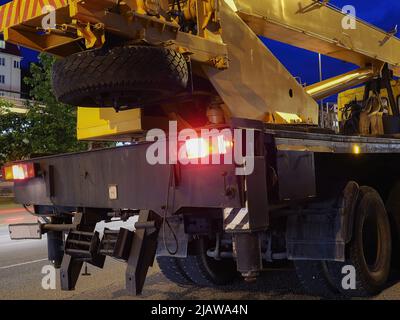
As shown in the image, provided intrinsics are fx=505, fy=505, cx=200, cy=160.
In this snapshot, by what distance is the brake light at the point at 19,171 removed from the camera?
509 cm

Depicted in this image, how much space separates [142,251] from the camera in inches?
158

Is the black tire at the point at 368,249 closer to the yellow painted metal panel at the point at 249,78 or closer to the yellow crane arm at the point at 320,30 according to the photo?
the yellow painted metal panel at the point at 249,78

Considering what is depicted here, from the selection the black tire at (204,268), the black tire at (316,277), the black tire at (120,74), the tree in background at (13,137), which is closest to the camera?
the black tire at (120,74)

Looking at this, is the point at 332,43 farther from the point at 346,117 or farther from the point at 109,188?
the point at 109,188

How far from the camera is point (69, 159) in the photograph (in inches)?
189

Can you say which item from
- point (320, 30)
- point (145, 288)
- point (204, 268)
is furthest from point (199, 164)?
point (320, 30)

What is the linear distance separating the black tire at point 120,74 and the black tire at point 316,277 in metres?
1.93

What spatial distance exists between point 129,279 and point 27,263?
14.9 ft

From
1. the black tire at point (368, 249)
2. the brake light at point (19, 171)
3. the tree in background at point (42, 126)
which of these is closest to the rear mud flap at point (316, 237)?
the black tire at point (368, 249)

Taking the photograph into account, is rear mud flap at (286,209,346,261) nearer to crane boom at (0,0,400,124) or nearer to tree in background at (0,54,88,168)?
crane boom at (0,0,400,124)

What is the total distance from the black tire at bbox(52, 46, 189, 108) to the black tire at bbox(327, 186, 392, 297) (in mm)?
2057

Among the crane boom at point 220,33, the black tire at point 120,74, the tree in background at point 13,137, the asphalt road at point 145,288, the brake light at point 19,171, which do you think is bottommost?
the asphalt road at point 145,288

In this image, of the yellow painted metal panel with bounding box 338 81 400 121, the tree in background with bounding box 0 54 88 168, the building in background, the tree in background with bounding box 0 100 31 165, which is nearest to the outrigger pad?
the yellow painted metal panel with bounding box 338 81 400 121
